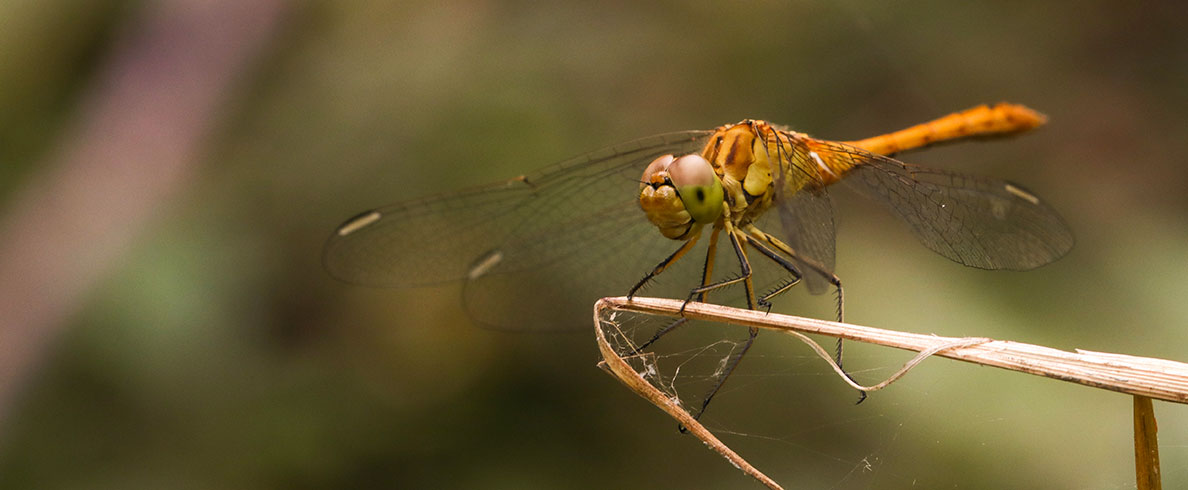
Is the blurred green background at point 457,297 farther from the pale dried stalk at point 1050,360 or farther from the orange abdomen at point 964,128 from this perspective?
the pale dried stalk at point 1050,360

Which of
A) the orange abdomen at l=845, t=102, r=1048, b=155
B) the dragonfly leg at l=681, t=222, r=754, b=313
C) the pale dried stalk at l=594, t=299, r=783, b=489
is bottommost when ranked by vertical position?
the pale dried stalk at l=594, t=299, r=783, b=489

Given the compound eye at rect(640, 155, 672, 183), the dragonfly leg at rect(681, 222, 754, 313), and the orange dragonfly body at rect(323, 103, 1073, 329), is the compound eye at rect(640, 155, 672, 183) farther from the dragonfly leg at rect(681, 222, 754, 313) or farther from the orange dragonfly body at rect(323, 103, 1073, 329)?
the dragonfly leg at rect(681, 222, 754, 313)

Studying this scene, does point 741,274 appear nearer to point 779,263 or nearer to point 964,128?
point 779,263

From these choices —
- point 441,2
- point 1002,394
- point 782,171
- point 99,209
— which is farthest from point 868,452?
point 99,209


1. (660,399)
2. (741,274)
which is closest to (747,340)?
(741,274)

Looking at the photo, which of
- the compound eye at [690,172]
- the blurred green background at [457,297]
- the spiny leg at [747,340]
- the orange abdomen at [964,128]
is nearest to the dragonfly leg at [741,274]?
the spiny leg at [747,340]

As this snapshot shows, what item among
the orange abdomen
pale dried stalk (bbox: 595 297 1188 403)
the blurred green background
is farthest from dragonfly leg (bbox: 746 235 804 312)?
the orange abdomen

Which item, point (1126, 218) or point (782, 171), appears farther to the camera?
point (1126, 218)

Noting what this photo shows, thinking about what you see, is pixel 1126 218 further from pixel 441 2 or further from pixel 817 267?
pixel 441 2
